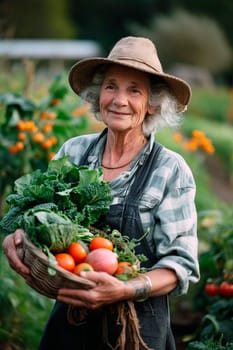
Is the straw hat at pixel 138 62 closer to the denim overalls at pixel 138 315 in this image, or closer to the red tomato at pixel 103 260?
the denim overalls at pixel 138 315

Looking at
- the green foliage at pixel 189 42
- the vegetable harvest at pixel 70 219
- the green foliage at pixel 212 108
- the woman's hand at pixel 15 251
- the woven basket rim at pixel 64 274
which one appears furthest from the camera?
the green foliage at pixel 189 42

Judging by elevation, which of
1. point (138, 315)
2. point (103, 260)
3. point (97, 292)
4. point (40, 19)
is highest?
point (40, 19)

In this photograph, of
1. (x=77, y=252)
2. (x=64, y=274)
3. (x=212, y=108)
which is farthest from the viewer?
(x=212, y=108)

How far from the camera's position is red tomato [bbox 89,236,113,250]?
128 inches

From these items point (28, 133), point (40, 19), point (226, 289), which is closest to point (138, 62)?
point (226, 289)

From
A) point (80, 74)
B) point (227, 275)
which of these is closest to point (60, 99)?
point (227, 275)

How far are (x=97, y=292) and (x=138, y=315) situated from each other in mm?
435

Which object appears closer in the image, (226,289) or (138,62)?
(138,62)

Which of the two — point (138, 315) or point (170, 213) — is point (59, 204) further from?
point (138, 315)

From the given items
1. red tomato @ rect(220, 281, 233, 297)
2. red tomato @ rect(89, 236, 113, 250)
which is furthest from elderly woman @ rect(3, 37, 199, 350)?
red tomato @ rect(220, 281, 233, 297)

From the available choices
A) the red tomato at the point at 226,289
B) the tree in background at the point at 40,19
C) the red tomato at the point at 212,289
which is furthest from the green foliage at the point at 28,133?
the tree in background at the point at 40,19

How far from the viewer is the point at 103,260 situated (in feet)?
10.4

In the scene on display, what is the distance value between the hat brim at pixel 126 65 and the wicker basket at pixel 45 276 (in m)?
0.86

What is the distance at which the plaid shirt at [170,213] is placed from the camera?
3.47 m
